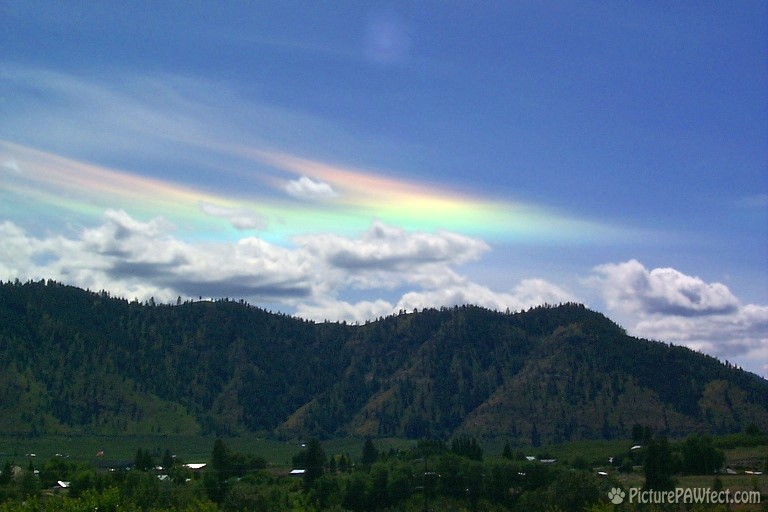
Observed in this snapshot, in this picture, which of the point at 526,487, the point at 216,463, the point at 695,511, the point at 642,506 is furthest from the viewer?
the point at 216,463

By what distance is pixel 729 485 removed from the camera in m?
140

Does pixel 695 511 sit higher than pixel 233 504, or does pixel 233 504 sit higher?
pixel 695 511

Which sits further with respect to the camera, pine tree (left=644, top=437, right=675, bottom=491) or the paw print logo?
pine tree (left=644, top=437, right=675, bottom=491)

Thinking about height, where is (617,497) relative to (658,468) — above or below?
below

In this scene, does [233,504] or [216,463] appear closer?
[233,504]

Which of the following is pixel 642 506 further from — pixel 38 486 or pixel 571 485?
pixel 38 486

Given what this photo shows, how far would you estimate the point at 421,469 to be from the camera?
177625mm

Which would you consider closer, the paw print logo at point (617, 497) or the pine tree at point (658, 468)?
the paw print logo at point (617, 497)

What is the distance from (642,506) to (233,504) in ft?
216

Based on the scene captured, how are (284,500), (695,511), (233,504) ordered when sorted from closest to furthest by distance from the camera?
(695,511)
(233,504)
(284,500)

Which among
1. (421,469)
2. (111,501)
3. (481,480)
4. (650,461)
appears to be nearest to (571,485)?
(650,461)

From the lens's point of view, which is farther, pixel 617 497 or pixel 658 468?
pixel 658 468

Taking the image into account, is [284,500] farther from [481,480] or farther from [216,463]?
[216,463]

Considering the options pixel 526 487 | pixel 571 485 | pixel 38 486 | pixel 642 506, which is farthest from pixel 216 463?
pixel 642 506
